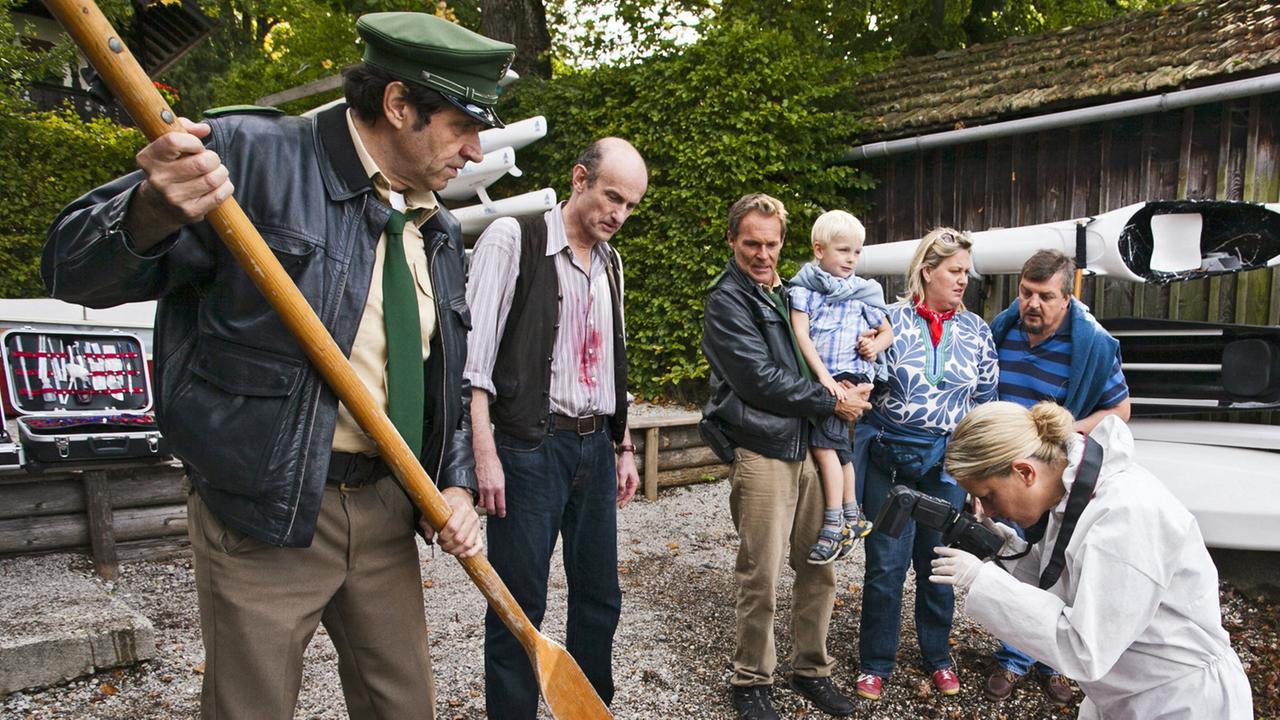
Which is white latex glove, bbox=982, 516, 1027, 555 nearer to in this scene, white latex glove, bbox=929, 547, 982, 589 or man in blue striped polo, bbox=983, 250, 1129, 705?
white latex glove, bbox=929, 547, 982, 589

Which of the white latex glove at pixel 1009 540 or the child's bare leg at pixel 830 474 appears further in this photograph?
the child's bare leg at pixel 830 474

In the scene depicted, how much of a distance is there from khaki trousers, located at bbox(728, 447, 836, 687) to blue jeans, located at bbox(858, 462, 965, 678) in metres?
0.24

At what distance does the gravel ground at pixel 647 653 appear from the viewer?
3.29m

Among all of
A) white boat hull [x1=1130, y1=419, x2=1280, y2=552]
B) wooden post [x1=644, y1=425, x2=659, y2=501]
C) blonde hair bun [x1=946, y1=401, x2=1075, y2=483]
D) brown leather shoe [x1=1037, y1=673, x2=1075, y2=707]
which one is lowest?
brown leather shoe [x1=1037, y1=673, x2=1075, y2=707]

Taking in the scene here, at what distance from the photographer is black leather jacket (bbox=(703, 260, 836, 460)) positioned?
3.12 metres

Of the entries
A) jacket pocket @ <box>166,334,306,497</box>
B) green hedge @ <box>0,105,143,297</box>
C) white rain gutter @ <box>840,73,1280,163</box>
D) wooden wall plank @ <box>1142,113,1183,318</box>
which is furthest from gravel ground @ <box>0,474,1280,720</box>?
green hedge @ <box>0,105,143,297</box>

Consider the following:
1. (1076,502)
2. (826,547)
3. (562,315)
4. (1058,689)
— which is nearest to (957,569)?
(1076,502)

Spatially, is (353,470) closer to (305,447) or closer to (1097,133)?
(305,447)

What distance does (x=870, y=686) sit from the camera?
3436 mm

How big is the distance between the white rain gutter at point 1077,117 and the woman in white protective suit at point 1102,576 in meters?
5.19

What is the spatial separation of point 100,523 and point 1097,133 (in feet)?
25.9

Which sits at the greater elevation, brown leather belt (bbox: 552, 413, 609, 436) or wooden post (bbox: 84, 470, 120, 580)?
brown leather belt (bbox: 552, 413, 609, 436)

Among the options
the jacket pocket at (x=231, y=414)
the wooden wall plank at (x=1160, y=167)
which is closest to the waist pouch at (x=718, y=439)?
the jacket pocket at (x=231, y=414)

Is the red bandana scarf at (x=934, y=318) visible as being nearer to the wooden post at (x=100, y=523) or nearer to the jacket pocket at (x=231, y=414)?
the jacket pocket at (x=231, y=414)
